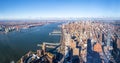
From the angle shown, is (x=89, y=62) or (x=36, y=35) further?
(x=89, y=62)

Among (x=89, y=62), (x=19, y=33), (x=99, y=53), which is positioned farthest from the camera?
(x=99, y=53)

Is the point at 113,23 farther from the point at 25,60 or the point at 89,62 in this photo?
the point at 25,60

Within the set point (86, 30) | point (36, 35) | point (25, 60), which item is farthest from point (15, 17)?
point (86, 30)

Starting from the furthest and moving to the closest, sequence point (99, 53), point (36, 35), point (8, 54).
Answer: point (99, 53), point (36, 35), point (8, 54)

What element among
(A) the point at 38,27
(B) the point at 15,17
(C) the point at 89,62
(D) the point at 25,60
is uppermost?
(B) the point at 15,17

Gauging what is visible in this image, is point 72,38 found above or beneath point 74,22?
beneath

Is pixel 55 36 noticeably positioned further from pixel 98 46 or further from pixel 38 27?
pixel 98 46

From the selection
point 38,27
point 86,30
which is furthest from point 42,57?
point 86,30
